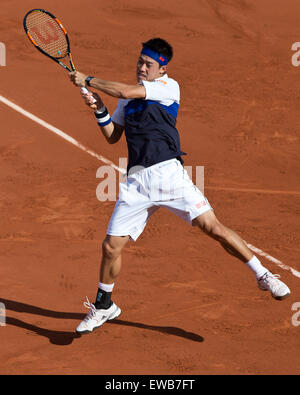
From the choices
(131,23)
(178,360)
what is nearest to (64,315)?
(178,360)

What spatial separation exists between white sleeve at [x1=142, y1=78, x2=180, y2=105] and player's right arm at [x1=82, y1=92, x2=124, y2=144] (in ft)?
1.56

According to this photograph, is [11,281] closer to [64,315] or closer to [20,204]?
[64,315]

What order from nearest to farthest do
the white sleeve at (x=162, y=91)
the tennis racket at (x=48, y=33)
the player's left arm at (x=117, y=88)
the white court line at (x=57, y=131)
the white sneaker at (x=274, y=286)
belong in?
the player's left arm at (x=117, y=88), the white sleeve at (x=162, y=91), the white sneaker at (x=274, y=286), the tennis racket at (x=48, y=33), the white court line at (x=57, y=131)

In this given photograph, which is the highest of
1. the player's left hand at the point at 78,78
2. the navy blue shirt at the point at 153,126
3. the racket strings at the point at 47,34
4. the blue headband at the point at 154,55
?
the racket strings at the point at 47,34

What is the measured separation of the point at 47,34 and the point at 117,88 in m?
1.64

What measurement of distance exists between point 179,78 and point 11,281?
5.45 metres

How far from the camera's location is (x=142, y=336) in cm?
718

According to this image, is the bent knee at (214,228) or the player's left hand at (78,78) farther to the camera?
the bent knee at (214,228)

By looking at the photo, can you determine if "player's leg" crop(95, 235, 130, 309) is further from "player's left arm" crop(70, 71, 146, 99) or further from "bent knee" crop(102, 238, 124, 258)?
"player's left arm" crop(70, 71, 146, 99)

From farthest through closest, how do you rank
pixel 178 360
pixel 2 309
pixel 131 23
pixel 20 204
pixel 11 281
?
pixel 131 23
pixel 20 204
pixel 11 281
pixel 2 309
pixel 178 360

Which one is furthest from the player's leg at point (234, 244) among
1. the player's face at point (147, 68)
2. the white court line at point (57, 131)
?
the white court line at point (57, 131)

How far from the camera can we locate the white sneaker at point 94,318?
7.02m

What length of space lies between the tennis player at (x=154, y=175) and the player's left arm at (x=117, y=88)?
20 millimetres

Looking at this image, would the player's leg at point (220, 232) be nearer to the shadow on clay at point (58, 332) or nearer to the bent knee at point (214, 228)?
the bent knee at point (214, 228)
